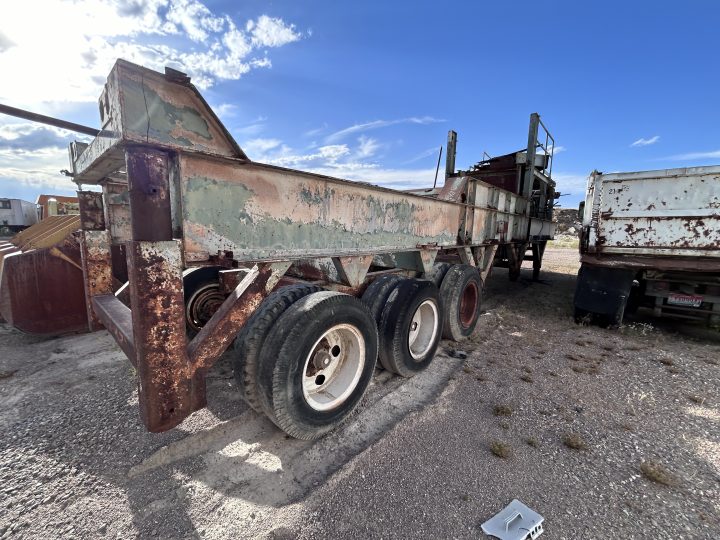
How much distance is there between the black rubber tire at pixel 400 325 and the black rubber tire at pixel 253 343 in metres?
1.15

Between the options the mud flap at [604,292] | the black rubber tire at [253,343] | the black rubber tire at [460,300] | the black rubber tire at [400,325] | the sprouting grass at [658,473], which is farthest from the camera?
the mud flap at [604,292]

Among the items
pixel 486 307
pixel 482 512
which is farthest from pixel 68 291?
pixel 486 307

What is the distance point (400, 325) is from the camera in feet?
10.1

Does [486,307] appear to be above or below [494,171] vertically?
below

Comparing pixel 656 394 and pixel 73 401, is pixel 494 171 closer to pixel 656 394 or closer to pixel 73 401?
pixel 656 394

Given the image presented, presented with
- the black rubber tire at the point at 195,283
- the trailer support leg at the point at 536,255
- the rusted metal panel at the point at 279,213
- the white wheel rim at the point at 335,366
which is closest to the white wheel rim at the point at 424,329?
the rusted metal panel at the point at 279,213

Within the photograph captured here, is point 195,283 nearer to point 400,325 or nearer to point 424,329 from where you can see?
point 400,325

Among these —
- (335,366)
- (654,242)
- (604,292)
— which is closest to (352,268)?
(335,366)

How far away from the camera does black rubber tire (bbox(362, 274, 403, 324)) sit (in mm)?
3117

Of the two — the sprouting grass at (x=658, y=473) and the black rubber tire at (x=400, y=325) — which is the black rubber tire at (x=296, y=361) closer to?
the black rubber tire at (x=400, y=325)

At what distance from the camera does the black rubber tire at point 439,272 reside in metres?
4.22

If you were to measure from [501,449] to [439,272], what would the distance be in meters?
2.37

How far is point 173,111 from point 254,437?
2194 millimetres

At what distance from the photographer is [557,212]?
35.8m
